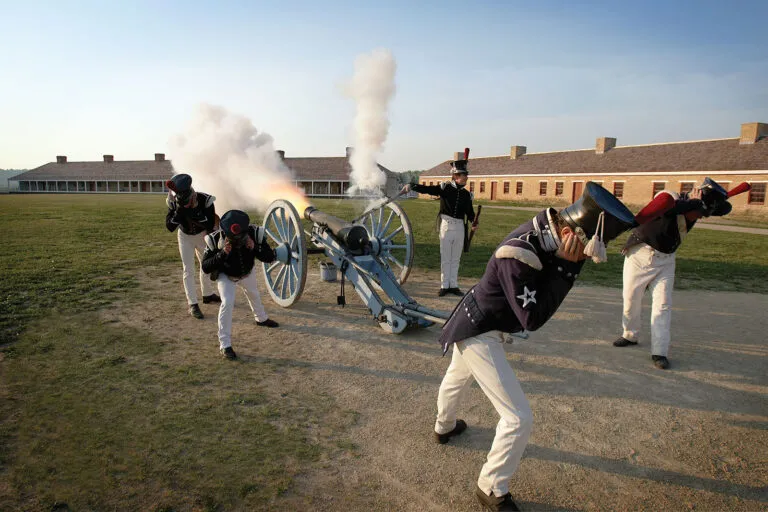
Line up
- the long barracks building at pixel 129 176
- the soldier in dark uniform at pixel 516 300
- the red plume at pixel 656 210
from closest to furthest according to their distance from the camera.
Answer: the soldier in dark uniform at pixel 516 300, the red plume at pixel 656 210, the long barracks building at pixel 129 176

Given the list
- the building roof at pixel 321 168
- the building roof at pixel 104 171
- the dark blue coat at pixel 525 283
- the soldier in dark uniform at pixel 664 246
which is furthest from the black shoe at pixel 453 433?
the building roof at pixel 104 171

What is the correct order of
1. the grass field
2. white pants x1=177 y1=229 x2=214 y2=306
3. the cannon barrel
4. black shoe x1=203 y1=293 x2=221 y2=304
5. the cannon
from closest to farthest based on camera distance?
the grass field < the cannon < the cannon barrel < white pants x1=177 y1=229 x2=214 y2=306 < black shoe x1=203 y1=293 x2=221 y2=304

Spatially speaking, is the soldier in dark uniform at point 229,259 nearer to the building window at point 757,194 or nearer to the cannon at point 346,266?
the cannon at point 346,266

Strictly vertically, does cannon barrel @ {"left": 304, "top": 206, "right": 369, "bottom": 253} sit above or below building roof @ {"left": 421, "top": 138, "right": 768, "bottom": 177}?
below

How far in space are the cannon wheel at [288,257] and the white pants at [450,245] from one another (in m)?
2.13

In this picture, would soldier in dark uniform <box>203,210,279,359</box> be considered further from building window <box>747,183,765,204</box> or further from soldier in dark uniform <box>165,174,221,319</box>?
building window <box>747,183,765,204</box>

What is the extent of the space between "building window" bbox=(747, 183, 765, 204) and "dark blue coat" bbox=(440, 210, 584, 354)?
3071 cm

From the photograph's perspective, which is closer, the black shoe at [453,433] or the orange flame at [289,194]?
the black shoe at [453,433]

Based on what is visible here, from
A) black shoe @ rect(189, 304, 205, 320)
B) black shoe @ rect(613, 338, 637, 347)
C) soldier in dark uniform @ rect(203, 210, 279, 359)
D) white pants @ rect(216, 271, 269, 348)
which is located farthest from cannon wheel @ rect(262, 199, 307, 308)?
black shoe @ rect(613, 338, 637, 347)

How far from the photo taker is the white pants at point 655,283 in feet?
14.2

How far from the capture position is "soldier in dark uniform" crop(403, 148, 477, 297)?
259 inches

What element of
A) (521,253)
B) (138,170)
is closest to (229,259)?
(521,253)

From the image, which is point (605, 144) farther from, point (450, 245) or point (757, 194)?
point (450, 245)

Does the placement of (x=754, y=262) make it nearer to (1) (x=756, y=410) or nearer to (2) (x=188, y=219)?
(1) (x=756, y=410)
